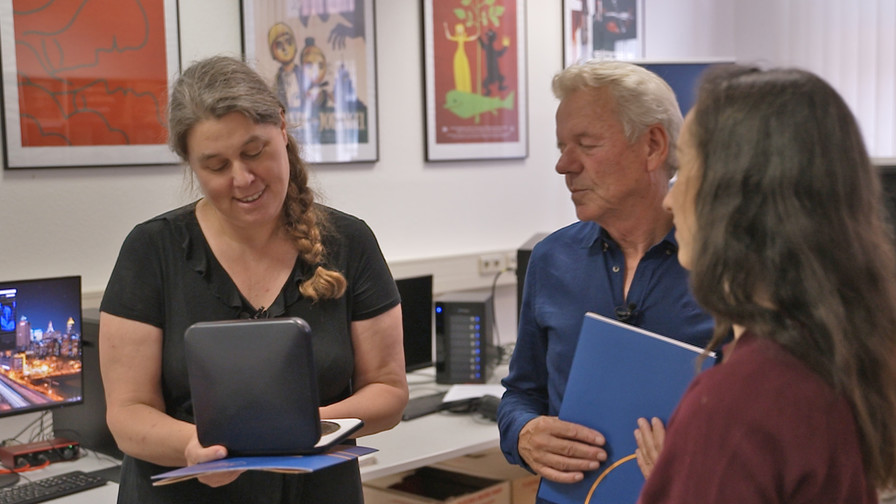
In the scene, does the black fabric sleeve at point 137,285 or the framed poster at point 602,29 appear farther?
the framed poster at point 602,29

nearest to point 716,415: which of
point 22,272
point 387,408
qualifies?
point 387,408

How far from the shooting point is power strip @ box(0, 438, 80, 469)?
239 cm

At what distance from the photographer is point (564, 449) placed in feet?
4.75

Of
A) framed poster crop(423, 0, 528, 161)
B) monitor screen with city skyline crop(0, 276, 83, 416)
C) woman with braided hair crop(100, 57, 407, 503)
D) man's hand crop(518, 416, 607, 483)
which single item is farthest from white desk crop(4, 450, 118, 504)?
framed poster crop(423, 0, 528, 161)

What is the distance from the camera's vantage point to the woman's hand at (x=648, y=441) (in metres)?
1.28

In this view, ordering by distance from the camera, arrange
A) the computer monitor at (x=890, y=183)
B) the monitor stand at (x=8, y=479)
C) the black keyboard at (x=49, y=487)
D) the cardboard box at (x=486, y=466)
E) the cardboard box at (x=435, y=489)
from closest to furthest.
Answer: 1. the computer monitor at (x=890, y=183)
2. the black keyboard at (x=49, y=487)
3. the monitor stand at (x=8, y=479)
4. the cardboard box at (x=435, y=489)
5. the cardboard box at (x=486, y=466)

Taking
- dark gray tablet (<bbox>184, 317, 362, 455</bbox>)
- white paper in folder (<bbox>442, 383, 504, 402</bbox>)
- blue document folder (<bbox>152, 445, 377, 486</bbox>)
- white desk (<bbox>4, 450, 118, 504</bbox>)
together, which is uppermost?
dark gray tablet (<bbox>184, 317, 362, 455</bbox>)

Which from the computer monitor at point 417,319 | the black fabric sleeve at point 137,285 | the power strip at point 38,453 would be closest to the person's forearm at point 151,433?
the black fabric sleeve at point 137,285

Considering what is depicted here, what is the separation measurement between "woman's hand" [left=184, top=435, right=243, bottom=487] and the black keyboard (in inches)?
38.3

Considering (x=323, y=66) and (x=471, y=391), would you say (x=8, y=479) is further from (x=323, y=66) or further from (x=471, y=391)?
(x=323, y=66)

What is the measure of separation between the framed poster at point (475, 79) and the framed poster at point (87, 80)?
1154mm

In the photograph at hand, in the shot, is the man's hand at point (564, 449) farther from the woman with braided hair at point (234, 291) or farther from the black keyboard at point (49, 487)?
the black keyboard at point (49, 487)


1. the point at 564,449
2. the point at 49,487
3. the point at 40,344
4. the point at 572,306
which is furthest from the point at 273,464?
the point at 40,344

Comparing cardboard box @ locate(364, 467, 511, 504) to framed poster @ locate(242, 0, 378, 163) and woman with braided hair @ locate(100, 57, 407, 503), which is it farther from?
woman with braided hair @ locate(100, 57, 407, 503)
